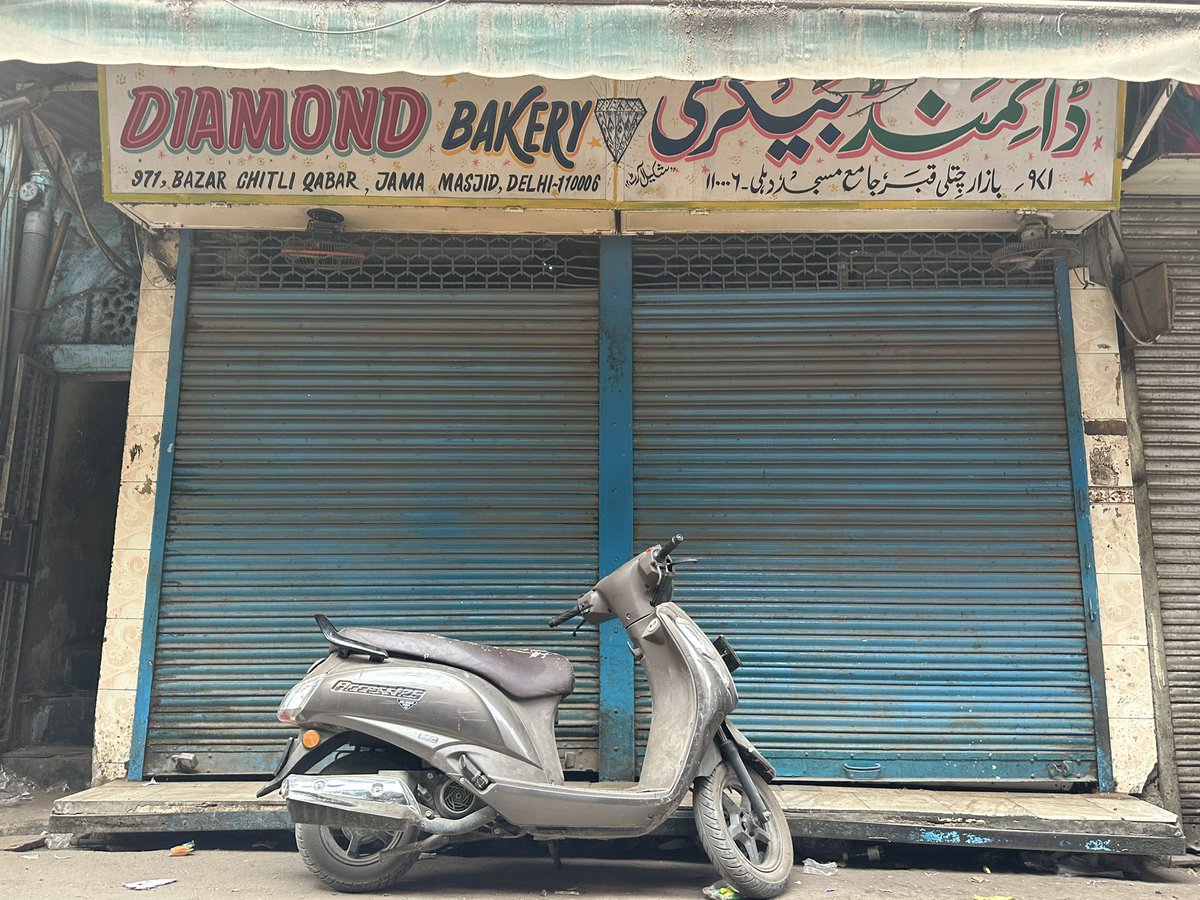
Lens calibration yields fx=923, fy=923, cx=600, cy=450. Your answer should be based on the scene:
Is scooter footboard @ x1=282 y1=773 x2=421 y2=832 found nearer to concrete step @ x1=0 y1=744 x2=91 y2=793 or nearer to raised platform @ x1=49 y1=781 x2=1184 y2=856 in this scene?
raised platform @ x1=49 y1=781 x2=1184 y2=856

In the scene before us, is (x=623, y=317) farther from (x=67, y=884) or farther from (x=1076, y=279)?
(x=67, y=884)

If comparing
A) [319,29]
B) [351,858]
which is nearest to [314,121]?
[319,29]

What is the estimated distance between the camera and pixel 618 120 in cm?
498

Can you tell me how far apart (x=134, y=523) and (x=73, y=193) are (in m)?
2.20

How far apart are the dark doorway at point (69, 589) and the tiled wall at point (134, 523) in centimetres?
107

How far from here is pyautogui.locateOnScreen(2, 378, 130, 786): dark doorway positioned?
6016 mm

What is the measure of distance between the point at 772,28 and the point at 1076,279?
8.69 feet

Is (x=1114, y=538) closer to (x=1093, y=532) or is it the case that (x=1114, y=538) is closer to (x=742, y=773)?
(x=1093, y=532)

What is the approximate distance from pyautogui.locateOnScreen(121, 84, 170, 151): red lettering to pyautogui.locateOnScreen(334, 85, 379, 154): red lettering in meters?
0.90

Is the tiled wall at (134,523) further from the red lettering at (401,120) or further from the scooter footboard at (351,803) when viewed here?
the scooter footboard at (351,803)

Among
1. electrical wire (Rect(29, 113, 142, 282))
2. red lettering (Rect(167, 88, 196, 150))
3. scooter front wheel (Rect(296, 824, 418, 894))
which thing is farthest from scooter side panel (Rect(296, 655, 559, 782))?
electrical wire (Rect(29, 113, 142, 282))

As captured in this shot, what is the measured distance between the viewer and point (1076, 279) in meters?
5.49

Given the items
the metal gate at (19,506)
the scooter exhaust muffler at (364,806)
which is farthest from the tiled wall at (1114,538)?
the metal gate at (19,506)

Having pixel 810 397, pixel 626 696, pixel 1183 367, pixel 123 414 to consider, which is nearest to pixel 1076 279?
pixel 1183 367
